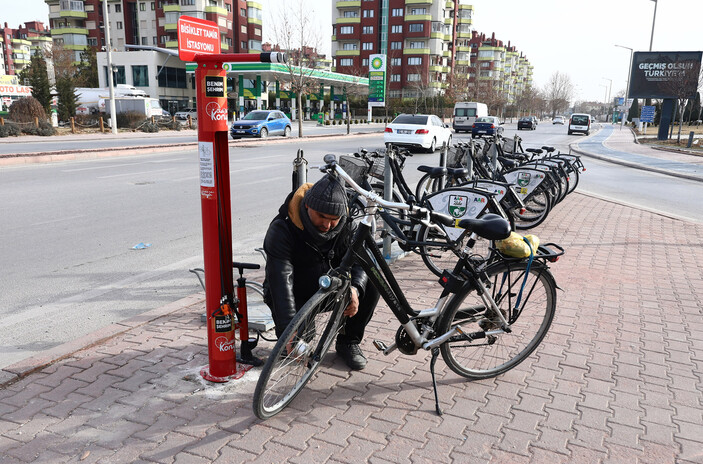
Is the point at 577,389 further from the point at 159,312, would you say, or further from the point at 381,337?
the point at 159,312

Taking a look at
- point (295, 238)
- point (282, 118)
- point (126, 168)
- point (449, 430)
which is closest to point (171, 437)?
point (295, 238)

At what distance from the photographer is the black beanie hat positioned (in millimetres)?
2820

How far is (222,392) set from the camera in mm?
3191

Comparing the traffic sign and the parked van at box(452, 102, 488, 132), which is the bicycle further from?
the traffic sign

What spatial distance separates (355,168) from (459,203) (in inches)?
53.4

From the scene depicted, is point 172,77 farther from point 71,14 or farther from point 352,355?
point 352,355

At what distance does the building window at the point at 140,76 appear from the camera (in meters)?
59.1

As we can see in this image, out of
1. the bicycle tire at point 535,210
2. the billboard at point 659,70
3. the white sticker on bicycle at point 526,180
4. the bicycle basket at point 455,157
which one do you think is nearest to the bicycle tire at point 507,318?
the bicycle tire at point 535,210

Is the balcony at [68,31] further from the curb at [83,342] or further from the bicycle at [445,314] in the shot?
the bicycle at [445,314]

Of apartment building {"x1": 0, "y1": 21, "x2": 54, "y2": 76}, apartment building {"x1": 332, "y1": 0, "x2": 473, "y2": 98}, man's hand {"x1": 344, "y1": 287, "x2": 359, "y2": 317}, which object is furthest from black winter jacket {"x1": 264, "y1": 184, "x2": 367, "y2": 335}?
apartment building {"x1": 0, "y1": 21, "x2": 54, "y2": 76}

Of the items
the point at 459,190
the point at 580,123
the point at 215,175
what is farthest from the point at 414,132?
the point at 580,123

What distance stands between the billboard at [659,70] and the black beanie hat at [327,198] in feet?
117

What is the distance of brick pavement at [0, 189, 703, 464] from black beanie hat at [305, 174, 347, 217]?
45.5 inches

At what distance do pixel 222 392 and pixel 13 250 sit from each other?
14.9 feet
